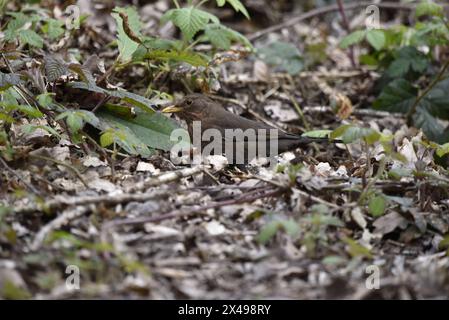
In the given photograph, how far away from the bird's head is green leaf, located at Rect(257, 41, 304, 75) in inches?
65.2

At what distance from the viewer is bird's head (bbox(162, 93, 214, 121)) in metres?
6.21

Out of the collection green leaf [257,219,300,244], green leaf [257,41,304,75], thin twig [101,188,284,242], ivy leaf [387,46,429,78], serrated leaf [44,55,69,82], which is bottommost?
green leaf [257,219,300,244]

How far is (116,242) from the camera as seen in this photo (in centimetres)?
379

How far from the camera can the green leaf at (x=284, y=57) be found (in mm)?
7637

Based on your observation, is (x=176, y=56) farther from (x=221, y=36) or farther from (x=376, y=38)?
(x=376, y=38)

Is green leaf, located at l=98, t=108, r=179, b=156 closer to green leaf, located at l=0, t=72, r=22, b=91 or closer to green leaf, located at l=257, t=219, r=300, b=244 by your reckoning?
green leaf, located at l=0, t=72, r=22, b=91

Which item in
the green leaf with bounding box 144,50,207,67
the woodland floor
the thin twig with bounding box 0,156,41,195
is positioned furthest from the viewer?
the green leaf with bounding box 144,50,207,67

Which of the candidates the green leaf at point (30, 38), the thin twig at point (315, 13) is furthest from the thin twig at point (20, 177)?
the thin twig at point (315, 13)

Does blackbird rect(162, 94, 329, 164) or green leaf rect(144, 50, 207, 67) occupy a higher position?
green leaf rect(144, 50, 207, 67)

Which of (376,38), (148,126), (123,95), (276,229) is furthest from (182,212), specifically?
(376,38)

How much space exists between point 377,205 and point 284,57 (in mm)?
3785

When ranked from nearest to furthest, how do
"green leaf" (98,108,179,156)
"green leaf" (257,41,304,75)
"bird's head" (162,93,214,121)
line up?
"green leaf" (98,108,179,156) → "bird's head" (162,93,214,121) → "green leaf" (257,41,304,75)

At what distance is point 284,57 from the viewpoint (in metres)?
7.73

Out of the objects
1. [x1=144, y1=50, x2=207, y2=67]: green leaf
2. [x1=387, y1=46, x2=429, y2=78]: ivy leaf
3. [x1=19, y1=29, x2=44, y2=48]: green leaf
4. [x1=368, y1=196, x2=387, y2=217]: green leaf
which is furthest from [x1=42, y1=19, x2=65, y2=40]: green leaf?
[x1=387, y1=46, x2=429, y2=78]: ivy leaf
